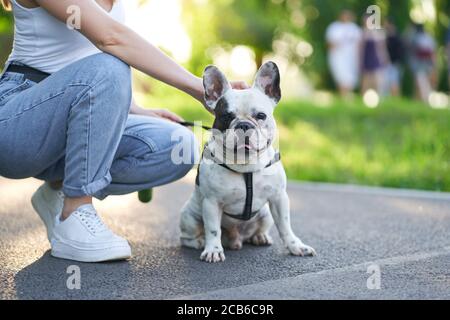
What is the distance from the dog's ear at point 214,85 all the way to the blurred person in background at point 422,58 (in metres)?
11.8

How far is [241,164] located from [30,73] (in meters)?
1.05

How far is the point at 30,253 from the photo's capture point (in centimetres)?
341

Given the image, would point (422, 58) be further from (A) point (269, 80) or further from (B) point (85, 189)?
(B) point (85, 189)

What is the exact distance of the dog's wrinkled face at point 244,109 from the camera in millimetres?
3191

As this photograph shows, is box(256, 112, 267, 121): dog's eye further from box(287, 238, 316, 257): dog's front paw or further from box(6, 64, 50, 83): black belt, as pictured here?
box(6, 64, 50, 83): black belt

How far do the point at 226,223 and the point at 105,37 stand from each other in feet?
3.60

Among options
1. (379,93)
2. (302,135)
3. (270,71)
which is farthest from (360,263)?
(379,93)

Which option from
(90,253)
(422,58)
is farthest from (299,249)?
(422,58)

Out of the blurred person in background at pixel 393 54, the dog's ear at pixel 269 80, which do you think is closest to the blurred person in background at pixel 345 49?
the blurred person in background at pixel 393 54

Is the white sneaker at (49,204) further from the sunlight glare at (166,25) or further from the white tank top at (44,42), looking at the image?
the sunlight glare at (166,25)

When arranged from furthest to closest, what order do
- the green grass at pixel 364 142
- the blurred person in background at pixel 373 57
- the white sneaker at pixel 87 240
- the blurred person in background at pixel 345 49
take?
the blurred person in background at pixel 345 49
the blurred person in background at pixel 373 57
the green grass at pixel 364 142
the white sneaker at pixel 87 240

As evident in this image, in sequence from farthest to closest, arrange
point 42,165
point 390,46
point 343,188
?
point 390,46
point 343,188
point 42,165

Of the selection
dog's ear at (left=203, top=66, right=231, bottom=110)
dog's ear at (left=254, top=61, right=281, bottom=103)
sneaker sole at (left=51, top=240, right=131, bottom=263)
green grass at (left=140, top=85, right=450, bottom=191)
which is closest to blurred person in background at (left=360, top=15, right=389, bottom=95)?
green grass at (left=140, top=85, right=450, bottom=191)
